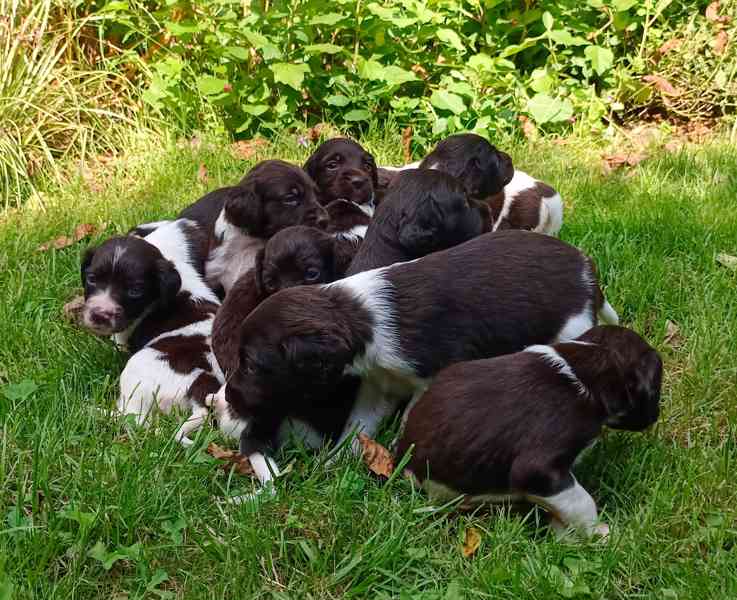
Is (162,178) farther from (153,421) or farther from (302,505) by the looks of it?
(302,505)

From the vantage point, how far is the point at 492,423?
12.1 feet

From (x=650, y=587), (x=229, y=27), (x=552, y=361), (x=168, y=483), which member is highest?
(x=229, y=27)

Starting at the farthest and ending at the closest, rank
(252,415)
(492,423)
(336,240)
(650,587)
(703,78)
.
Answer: (703,78)
(336,240)
(252,415)
(492,423)
(650,587)

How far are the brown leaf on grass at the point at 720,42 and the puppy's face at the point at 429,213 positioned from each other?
4.89 m

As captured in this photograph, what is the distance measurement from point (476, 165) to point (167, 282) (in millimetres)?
1995

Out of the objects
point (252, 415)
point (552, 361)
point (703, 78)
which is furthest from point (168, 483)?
point (703, 78)

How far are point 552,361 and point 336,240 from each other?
1.57 m

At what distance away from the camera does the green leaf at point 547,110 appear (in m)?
8.18

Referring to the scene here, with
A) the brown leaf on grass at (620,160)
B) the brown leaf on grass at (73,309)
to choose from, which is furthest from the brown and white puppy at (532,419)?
the brown leaf on grass at (620,160)

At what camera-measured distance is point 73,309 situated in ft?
18.8

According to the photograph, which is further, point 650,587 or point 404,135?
point 404,135

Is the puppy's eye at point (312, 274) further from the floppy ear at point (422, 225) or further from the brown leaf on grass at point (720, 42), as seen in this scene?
the brown leaf on grass at point (720, 42)

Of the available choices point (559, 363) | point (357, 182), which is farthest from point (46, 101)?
point (559, 363)

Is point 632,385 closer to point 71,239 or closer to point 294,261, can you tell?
point 294,261
